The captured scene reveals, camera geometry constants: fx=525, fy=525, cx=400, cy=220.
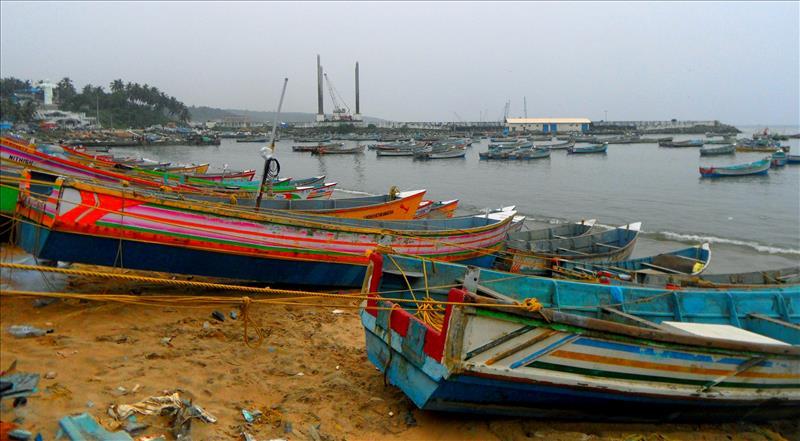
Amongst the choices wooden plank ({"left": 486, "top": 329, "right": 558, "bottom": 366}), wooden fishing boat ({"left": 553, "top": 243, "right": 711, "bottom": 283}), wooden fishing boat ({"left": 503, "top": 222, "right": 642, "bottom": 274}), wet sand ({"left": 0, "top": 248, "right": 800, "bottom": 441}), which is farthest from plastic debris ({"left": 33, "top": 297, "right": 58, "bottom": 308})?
wooden fishing boat ({"left": 553, "top": 243, "right": 711, "bottom": 283})

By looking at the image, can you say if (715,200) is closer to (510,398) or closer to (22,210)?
(510,398)

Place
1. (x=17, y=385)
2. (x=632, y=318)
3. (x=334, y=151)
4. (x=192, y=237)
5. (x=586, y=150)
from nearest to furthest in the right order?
(x=17, y=385)
(x=632, y=318)
(x=192, y=237)
(x=334, y=151)
(x=586, y=150)

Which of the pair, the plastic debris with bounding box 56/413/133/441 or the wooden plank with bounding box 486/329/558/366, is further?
the wooden plank with bounding box 486/329/558/366

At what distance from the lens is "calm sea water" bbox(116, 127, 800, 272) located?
2161 cm

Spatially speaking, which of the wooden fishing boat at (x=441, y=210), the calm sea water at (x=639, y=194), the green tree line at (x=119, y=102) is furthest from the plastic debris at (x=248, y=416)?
the green tree line at (x=119, y=102)

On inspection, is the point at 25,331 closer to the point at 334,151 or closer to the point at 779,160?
the point at 779,160

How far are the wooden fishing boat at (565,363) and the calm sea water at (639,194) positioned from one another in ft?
44.3

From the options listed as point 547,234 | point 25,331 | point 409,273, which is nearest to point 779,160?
point 547,234

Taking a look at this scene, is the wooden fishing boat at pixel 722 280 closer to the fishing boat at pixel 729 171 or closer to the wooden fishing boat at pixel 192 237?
the wooden fishing boat at pixel 192 237

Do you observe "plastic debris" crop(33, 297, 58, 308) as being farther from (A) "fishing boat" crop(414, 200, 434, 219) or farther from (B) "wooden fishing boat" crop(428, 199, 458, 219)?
(B) "wooden fishing boat" crop(428, 199, 458, 219)

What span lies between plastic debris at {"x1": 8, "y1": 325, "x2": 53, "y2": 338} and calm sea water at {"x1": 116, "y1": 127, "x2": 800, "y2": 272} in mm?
18569

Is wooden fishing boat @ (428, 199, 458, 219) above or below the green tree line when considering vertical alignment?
below

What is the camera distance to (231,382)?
570cm

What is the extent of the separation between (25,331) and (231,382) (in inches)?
98.8
